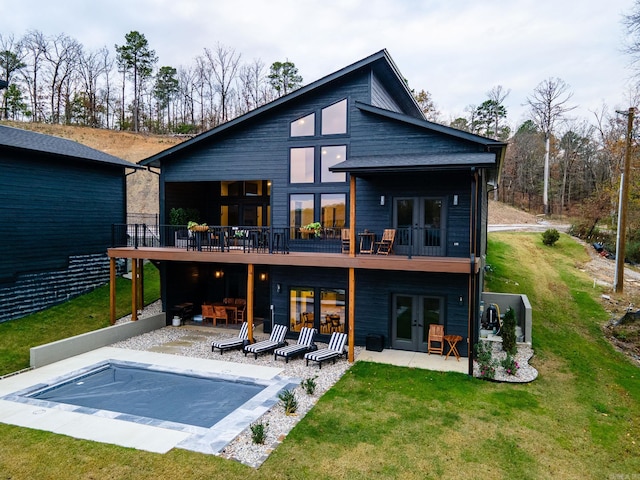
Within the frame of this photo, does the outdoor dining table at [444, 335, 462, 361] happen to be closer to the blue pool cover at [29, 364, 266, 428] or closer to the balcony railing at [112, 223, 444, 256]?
the balcony railing at [112, 223, 444, 256]

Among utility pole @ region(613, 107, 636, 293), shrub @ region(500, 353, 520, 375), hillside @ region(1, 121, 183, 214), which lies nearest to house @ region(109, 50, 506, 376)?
shrub @ region(500, 353, 520, 375)

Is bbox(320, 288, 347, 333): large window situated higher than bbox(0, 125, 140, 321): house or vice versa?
bbox(0, 125, 140, 321): house

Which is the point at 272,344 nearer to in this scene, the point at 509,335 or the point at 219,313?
the point at 219,313

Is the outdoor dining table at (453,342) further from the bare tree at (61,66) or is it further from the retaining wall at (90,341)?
the bare tree at (61,66)

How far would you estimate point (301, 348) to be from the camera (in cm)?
1174

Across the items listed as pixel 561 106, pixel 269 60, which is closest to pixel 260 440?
pixel 561 106

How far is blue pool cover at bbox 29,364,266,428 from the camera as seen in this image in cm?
823

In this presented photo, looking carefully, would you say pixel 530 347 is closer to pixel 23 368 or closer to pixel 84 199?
pixel 23 368

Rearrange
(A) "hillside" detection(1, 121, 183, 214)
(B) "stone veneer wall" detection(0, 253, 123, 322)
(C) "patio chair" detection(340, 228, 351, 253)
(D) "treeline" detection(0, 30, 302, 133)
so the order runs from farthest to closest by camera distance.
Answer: (D) "treeline" detection(0, 30, 302, 133) < (A) "hillside" detection(1, 121, 183, 214) < (B) "stone veneer wall" detection(0, 253, 123, 322) < (C) "patio chair" detection(340, 228, 351, 253)

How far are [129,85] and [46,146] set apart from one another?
4454 centimetres

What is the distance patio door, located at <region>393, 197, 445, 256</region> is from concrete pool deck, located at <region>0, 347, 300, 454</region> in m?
5.43

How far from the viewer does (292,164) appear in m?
14.0

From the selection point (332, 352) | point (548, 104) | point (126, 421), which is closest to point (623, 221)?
point (332, 352)

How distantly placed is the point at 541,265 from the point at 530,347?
39.3 ft
